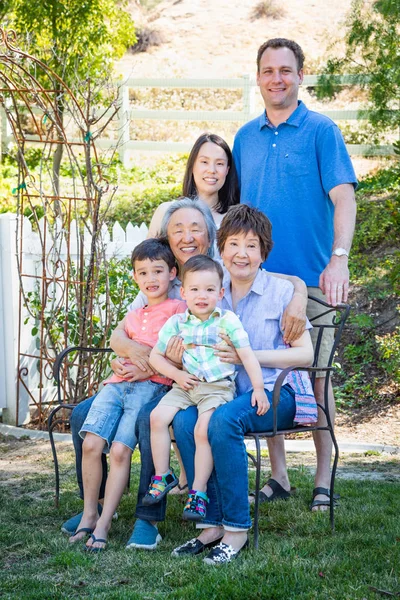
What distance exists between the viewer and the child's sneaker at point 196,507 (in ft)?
10.1

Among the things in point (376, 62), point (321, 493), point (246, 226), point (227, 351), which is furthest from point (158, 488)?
point (376, 62)

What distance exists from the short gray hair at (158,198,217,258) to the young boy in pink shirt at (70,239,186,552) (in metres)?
0.11

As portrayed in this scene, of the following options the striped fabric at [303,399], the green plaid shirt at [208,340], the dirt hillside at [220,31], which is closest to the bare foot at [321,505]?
the striped fabric at [303,399]

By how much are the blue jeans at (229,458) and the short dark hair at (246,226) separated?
640mm

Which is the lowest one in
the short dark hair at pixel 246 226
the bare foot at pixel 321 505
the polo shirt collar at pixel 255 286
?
the bare foot at pixel 321 505

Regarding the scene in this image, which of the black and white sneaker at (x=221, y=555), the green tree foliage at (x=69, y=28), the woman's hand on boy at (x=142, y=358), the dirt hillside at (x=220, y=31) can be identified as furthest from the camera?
the dirt hillside at (x=220, y=31)

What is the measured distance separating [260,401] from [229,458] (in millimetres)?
252

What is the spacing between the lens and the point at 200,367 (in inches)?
129

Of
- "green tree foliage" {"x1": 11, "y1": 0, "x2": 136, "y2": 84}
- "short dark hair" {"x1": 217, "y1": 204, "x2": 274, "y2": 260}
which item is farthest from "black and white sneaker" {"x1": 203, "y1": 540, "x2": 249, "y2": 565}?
"green tree foliage" {"x1": 11, "y1": 0, "x2": 136, "y2": 84}

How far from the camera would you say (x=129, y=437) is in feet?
11.0

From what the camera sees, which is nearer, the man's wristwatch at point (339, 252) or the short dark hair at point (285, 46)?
the man's wristwatch at point (339, 252)

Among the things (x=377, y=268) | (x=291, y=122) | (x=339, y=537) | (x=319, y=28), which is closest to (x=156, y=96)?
(x=319, y=28)

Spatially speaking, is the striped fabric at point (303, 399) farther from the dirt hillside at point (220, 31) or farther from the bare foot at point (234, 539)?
the dirt hillside at point (220, 31)

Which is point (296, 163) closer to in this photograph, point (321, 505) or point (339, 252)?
point (339, 252)
